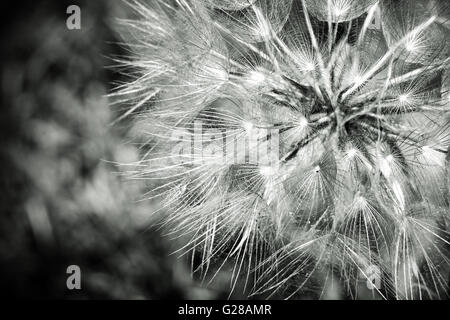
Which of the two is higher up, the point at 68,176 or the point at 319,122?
the point at 319,122

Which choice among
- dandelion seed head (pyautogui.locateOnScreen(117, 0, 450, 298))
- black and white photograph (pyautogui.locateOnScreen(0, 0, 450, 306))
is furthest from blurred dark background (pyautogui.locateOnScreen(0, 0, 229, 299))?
dandelion seed head (pyautogui.locateOnScreen(117, 0, 450, 298))

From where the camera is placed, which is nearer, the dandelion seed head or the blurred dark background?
the dandelion seed head

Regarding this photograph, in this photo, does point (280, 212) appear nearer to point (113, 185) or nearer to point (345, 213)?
point (345, 213)

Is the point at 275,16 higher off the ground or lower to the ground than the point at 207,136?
higher

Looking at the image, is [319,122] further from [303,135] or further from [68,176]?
[68,176]

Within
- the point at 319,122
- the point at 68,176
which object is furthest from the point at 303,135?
the point at 68,176

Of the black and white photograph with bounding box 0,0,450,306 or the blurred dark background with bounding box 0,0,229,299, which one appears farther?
the blurred dark background with bounding box 0,0,229,299

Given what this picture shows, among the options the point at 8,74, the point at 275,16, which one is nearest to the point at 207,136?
the point at 275,16

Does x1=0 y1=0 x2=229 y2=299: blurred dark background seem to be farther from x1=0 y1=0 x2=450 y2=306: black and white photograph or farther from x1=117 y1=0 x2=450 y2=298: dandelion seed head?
x1=117 y1=0 x2=450 y2=298: dandelion seed head
